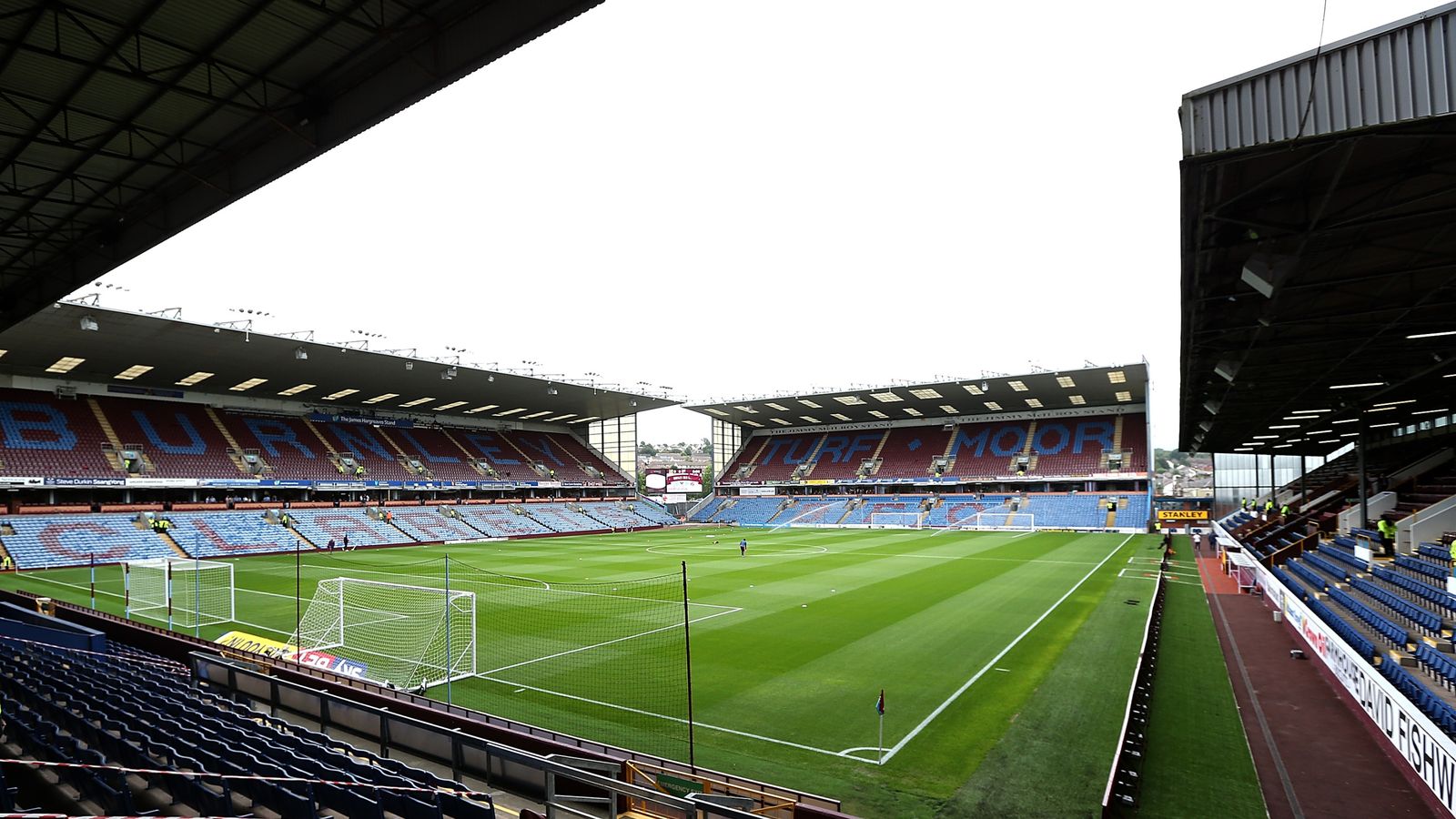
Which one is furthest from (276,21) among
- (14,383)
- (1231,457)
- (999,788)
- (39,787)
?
(1231,457)

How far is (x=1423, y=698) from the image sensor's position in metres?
9.33

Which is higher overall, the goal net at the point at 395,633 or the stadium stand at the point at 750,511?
the goal net at the point at 395,633

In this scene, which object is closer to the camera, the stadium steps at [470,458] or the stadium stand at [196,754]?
the stadium stand at [196,754]

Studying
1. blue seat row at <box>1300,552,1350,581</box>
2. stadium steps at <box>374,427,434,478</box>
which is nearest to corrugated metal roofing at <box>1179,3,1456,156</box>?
blue seat row at <box>1300,552,1350,581</box>

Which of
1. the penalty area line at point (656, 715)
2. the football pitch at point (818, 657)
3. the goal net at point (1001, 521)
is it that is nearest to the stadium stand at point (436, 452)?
the football pitch at point (818, 657)

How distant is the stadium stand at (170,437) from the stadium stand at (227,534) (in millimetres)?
3199

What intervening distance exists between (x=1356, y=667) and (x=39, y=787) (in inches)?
677

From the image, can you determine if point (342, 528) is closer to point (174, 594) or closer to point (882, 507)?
point (174, 594)

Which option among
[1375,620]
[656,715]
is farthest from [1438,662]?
[656,715]

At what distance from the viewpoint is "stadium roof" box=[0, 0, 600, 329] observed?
7.61 metres

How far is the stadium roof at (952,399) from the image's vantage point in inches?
2208

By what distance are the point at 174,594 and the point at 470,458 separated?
131 feet

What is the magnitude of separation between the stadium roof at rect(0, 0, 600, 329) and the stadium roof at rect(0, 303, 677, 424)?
85.5 ft

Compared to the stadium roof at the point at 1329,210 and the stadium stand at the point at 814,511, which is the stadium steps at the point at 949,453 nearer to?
the stadium stand at the point at 814,511
